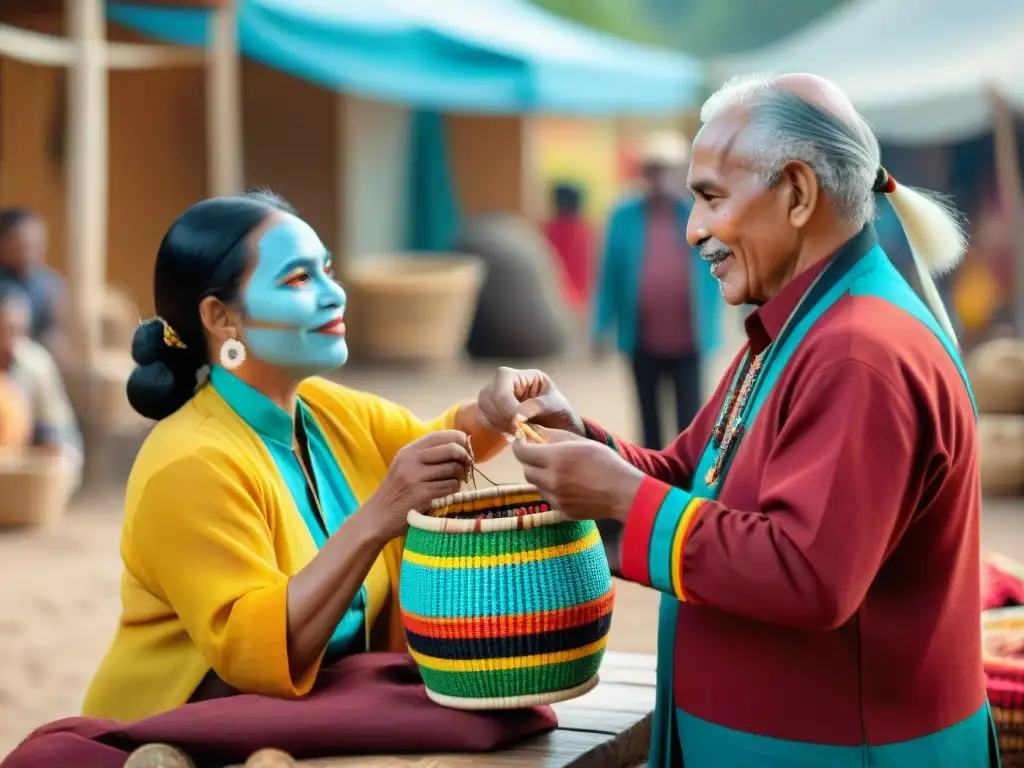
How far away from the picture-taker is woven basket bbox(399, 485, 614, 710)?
2465mm

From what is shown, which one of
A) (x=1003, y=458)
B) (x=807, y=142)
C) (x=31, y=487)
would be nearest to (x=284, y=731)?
(x=807, y=142)

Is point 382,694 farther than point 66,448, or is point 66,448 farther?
point 66,448

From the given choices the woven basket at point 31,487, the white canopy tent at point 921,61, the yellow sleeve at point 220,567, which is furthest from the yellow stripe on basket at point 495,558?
the white canopy tent at point 921,61

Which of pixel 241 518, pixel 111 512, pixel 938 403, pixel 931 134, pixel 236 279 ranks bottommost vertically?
pixel 111 512

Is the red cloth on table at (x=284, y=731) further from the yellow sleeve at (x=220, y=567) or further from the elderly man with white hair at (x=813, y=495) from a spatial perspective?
the elderly man with white hair at (x=813, y=495)

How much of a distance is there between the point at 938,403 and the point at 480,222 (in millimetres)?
12847

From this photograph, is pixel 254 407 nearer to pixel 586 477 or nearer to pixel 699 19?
pixel 586 477

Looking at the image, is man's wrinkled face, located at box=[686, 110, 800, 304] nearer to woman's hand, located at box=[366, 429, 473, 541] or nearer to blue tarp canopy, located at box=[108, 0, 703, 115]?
woman's hand, located at box=[366, 429, 473, 541]

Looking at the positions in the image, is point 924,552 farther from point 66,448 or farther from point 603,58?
point 603,58

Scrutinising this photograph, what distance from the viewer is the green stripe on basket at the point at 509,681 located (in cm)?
253

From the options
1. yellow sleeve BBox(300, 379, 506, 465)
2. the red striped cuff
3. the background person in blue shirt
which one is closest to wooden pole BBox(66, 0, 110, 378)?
the background person in blue shirt

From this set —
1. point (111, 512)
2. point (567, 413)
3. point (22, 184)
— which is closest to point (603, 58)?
point (22, 184)

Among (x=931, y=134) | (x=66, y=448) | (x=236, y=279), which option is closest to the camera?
(x=236, y=279)

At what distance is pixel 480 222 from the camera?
49.1 feet
